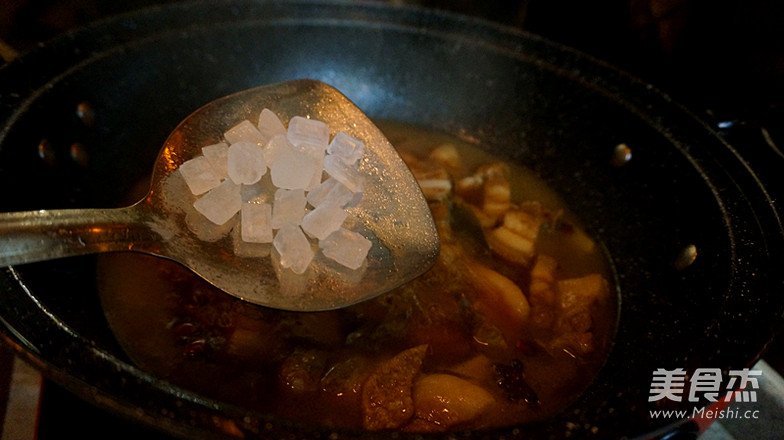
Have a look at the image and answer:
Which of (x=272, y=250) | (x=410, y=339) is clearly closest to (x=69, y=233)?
(x=272, y=250)

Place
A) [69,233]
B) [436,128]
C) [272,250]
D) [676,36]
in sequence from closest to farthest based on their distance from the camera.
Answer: [69,233], [272,250], [436,128], [676,36]

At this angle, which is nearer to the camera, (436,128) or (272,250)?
(272,250)

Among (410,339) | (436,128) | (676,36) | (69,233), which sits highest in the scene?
(676,36)

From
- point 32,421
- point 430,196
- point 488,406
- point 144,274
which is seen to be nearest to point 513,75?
point 430,196

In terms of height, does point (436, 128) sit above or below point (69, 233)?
above

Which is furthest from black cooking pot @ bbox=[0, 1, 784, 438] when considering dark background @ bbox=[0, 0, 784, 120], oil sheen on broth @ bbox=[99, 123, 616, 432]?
dark background @ bbox=[0, 0, 784, 120]

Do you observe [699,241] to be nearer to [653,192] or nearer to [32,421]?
[653,192]

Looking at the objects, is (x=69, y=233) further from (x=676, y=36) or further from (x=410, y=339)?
(x=676, y=36)

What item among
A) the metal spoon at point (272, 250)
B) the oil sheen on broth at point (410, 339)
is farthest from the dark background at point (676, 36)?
the metal spoon at point (272, 250)
